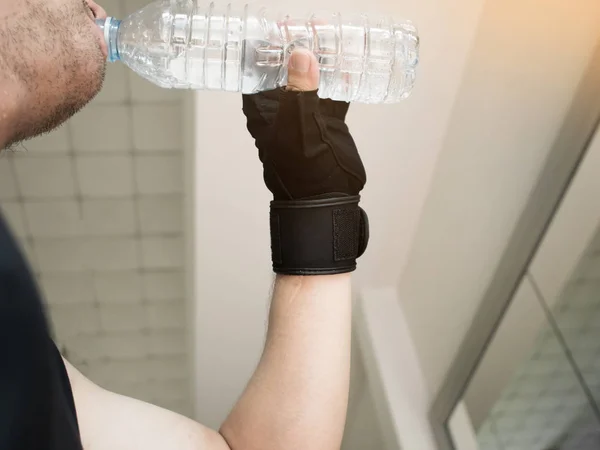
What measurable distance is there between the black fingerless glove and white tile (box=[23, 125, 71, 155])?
590 mm

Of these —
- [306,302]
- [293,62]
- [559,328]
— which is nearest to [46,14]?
[293,62]

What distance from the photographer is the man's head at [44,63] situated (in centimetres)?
51

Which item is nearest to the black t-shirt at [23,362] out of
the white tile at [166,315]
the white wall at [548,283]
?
the white wall at [548,283]

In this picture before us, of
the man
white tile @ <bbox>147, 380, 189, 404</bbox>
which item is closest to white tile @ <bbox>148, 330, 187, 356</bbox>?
white tile @ <bbox>147, 380, 189, 404</bbox>

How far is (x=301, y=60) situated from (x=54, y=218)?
2.96 feet

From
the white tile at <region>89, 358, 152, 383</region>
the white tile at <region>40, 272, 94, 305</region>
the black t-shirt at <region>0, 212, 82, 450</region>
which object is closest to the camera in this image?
the black t-shirt at <region>0, 212, 82, 450</region>

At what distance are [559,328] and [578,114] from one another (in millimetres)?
328

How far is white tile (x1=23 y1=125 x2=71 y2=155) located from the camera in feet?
3.93

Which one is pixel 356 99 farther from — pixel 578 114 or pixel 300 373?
pixel 300 373

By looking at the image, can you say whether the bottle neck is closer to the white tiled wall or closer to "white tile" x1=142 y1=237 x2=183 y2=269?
the white tiled wall

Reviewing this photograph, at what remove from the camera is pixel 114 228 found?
4.62 ft

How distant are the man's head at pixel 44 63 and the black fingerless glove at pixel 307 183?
0.70 feet

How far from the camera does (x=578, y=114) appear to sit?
861mm

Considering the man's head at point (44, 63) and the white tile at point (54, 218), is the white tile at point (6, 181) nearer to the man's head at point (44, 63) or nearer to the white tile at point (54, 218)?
the white tile at point (54, 218)
